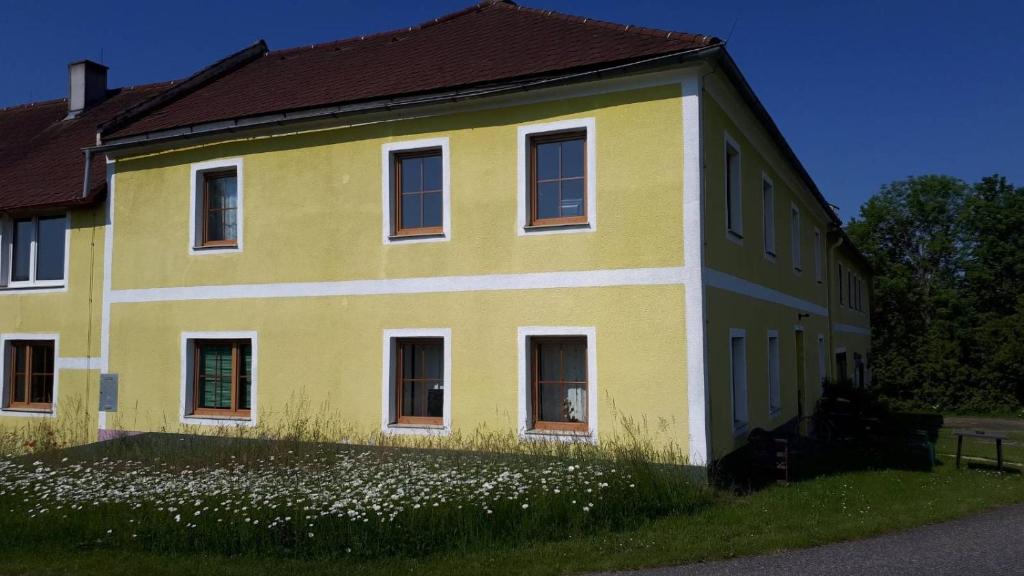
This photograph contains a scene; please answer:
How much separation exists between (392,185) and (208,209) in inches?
152

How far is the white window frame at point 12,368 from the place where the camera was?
15648mm

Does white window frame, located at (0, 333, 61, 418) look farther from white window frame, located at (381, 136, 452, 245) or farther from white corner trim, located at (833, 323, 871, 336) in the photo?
white corner trim, located at (833, 323, 871, 336)

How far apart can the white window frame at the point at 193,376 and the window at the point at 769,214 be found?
9.22m

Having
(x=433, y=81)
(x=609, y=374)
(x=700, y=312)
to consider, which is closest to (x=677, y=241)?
(x=700, y=312)

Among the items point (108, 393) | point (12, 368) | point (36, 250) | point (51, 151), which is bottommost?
point (108, 393)

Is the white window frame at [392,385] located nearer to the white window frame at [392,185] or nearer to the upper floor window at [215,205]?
the white window frame at [392,185]

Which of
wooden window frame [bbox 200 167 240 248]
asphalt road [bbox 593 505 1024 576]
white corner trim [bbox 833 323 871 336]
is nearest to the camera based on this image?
asphalt road [bbox 593 505 1024 576]

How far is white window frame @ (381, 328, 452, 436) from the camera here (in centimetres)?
1181

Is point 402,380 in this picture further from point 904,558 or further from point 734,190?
point 904,558

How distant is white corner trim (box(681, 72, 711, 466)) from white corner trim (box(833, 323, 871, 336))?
1576 cm

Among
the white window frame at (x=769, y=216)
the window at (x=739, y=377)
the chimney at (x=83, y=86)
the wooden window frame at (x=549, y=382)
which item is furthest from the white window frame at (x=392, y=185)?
the chimney at (x=83, y=86)

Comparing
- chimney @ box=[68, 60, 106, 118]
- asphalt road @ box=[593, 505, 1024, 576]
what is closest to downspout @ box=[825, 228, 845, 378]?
asphalt road @ box=[593, 505, 1024, 576]

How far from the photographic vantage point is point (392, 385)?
1228cm

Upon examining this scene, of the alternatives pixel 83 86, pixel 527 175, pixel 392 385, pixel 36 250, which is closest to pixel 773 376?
pixel 527 175
